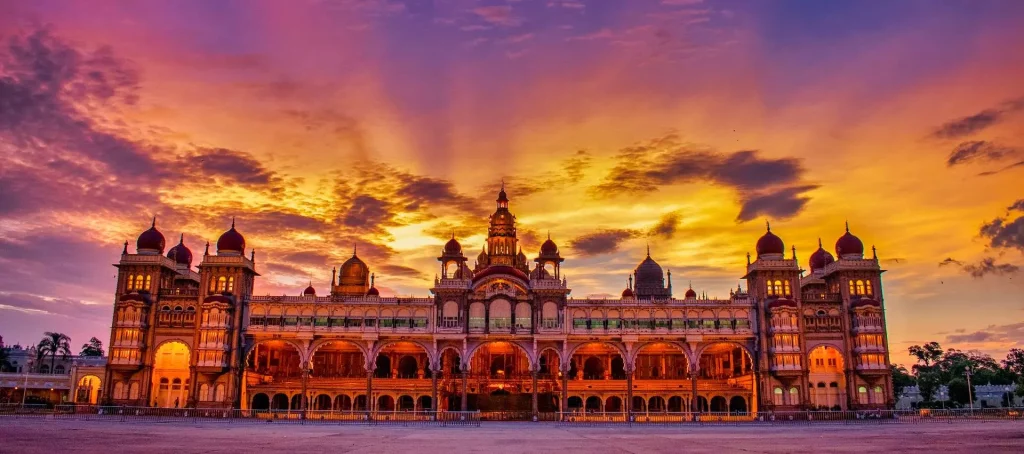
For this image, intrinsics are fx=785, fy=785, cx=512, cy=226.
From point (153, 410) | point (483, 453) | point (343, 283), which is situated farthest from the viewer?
point (343, 283)

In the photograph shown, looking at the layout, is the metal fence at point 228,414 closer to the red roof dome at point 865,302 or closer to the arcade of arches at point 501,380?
the arcade of arches at point 501,380

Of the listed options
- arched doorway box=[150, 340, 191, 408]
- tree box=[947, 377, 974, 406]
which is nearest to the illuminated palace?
arched doorway box=[150, 340, 191, 408]

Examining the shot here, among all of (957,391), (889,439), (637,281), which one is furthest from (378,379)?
(957,391)

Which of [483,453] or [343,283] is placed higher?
[343,283]

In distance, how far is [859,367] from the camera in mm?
81562

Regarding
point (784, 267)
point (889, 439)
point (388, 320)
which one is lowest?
point (889, 439)

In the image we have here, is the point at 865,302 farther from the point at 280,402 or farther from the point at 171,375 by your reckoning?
the point at 171,375

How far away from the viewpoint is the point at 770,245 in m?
87.6

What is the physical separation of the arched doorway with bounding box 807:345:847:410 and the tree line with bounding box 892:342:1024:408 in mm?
22769

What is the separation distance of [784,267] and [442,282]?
37.3 meters

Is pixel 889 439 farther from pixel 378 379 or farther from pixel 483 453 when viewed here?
pixel 378 379

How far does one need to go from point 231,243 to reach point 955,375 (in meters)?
106

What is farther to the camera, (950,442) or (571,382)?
(571,382)

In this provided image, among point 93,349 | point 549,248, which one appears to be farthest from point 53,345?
point 549,248
